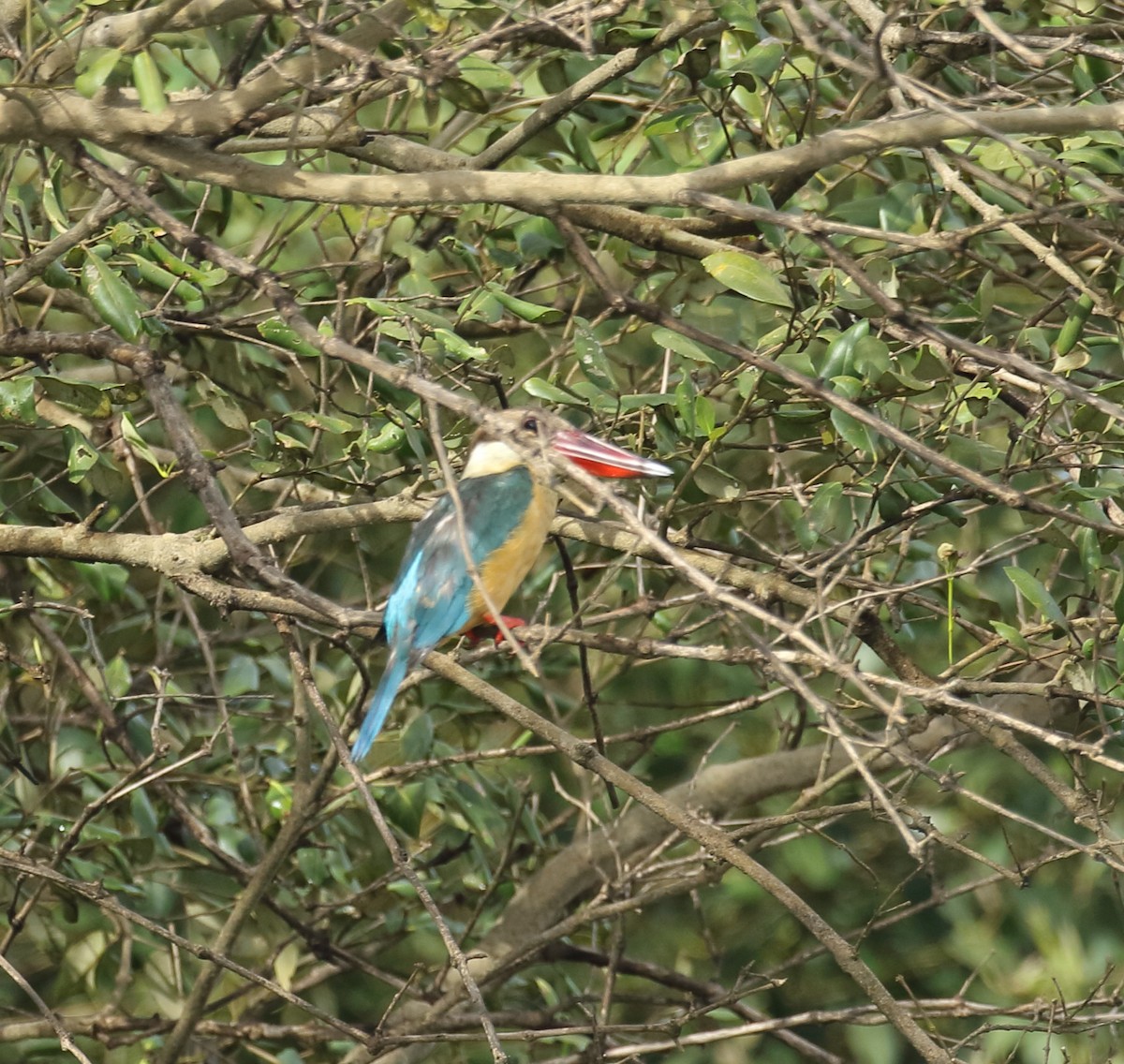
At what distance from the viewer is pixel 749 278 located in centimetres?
241

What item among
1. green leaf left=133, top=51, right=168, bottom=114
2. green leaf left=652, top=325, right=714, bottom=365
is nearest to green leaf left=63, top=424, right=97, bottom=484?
green leaf left=133, top=51, right=168, bottom=114

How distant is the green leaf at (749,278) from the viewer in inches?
94.8

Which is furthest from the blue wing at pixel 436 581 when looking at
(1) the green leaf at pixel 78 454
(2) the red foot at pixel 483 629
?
(1) the green leaf at pixel 78 454

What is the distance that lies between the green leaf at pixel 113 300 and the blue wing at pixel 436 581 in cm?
59

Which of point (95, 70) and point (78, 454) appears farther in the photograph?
point (78, 454)

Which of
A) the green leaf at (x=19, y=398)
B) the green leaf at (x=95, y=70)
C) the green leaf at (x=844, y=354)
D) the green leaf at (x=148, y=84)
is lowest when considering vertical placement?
the green leaf at (x=844, y=354)

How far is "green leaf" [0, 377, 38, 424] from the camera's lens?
8.04 feet

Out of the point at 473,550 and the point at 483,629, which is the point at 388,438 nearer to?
the point at 473,550

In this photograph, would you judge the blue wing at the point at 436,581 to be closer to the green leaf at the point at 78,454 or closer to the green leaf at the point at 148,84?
the green leaf at the point at 78,454

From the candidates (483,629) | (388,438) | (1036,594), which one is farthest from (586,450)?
(1036,594)

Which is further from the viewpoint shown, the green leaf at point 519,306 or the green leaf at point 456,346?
the green leaf at point 519,306

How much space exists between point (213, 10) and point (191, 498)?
1374 millimetres

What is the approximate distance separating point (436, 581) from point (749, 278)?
2.58ft

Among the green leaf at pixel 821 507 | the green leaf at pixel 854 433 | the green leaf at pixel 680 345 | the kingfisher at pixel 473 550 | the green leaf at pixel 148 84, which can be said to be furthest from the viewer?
the kingfisher at pixel 473 550
